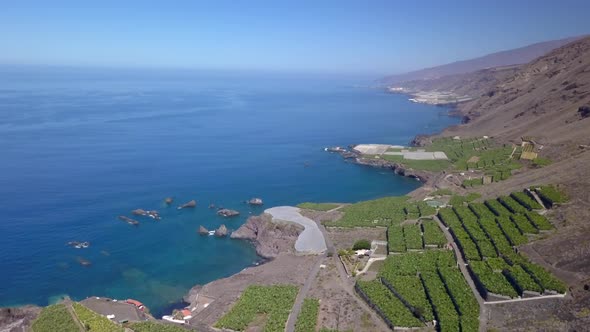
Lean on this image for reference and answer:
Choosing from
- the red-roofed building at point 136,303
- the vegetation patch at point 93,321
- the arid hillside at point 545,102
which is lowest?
the red-roofed building at point 136,303

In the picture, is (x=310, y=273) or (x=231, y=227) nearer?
(x=310, y=273)

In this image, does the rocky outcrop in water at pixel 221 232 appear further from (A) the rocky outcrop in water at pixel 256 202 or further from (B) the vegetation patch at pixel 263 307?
(B) the vegetation patch at pixel 263 307

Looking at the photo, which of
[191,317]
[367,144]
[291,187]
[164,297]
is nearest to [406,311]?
[191,317]

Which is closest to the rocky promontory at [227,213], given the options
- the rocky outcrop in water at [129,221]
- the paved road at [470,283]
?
the rocky outcrop in water at [129,221]

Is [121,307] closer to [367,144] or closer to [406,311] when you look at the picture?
[406,311]

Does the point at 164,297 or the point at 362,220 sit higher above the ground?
the point at 362,220

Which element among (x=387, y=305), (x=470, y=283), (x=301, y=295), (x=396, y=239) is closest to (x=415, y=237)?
(x=396, y=239)
